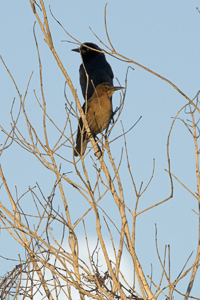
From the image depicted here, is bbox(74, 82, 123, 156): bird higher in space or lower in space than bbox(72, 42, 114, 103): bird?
lower

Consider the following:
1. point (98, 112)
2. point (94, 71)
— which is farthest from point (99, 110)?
point (94, 71)

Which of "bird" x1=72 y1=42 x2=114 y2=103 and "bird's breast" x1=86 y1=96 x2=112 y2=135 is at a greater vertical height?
"bird" x1=72 y1=42 x2=114 y2=103

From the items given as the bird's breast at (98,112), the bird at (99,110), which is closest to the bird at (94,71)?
the bird at (99,110)

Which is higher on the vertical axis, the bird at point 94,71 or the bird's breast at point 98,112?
the bird at point 94,71

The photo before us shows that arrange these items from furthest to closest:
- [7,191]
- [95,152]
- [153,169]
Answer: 1. [95,152]
2. [7,191]
3. [153,169]

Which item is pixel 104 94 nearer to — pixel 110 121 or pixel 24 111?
pixel 110 121

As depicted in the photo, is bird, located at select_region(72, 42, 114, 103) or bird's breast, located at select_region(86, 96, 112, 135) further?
bird, located at select_region(72, 42, 114, 103)

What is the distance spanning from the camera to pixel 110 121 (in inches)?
182

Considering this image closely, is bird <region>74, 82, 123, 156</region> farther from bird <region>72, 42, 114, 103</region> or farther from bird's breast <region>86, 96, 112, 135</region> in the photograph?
bird <region>72, 42, 114, 103</region>

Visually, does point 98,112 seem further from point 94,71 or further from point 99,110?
point 94,71

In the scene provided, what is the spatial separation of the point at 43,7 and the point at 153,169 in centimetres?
157

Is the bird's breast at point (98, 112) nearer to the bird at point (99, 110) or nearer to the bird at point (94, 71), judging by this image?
the bird at point (99, 110)

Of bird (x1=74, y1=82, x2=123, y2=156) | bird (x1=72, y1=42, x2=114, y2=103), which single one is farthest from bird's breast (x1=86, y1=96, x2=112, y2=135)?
bird (x1=72, y1=42, x2=114, y2=103)

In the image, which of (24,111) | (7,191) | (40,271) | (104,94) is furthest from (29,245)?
(104,94)
